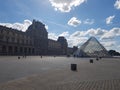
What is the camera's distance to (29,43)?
12162 centimetres

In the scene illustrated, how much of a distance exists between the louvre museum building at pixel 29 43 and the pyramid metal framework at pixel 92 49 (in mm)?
35650

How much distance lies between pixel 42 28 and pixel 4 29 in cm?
6007

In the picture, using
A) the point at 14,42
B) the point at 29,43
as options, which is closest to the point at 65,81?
the point at 14,42

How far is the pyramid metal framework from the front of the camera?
107 m

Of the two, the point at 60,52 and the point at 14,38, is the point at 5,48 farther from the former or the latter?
the point at 60,52

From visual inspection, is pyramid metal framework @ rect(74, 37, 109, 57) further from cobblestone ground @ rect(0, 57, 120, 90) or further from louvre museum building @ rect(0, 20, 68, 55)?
cobblestone ground @ rect(0, 57, 120, 90)

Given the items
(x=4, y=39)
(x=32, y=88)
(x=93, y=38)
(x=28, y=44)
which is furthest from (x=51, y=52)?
(x=32, y=88)

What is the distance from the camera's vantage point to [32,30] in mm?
145750

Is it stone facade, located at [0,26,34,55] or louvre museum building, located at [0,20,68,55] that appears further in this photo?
louvre museum building, located at [0,20,68,55]

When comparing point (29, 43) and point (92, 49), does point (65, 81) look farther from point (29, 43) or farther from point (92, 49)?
point (29, 43)

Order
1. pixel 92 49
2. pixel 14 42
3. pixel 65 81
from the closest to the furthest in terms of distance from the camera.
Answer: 1. pixel 65 81
2. pixel 14 42
3. pixel 92 49

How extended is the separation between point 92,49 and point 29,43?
4640 centimetres

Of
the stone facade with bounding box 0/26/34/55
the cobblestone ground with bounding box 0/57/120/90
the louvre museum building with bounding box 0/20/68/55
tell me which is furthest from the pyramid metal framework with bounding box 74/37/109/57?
the cobblestone ground with bounding box 0/57/120/90

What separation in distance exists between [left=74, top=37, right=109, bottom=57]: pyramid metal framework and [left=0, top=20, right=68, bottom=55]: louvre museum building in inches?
1404
